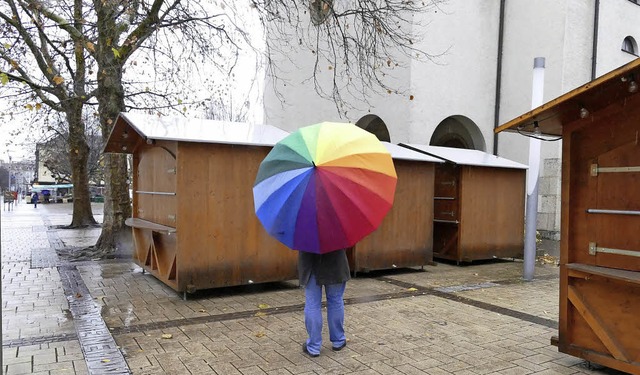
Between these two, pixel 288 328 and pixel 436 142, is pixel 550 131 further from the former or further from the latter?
pixel 436 142

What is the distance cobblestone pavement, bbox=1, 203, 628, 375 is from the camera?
15.1ft

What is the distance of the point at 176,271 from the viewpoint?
7.01 meters

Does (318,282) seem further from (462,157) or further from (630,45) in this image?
(630,45)

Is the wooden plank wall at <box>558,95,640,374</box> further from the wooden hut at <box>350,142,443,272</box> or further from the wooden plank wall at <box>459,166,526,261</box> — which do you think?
the wooden plank wall at <box>459,166,526,261</box>

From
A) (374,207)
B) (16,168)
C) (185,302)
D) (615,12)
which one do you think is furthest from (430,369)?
(16,168)

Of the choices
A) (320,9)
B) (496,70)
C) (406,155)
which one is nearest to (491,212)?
(406,155)

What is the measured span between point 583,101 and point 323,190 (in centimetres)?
240

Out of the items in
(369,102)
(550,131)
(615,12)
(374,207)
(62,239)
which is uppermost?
(615,12)

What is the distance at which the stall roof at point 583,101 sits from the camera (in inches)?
149

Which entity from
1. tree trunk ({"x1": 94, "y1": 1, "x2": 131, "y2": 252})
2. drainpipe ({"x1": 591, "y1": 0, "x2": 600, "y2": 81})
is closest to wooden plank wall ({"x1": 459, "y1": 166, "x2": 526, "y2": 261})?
tree trunk ({"x1": 94, "y1": 1, "x2": 131, "y2": 252})

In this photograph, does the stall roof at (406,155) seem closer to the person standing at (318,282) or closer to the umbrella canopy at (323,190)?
the person standing at (318,282)

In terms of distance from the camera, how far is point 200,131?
7.33 metres

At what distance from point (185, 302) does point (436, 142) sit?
12.4m

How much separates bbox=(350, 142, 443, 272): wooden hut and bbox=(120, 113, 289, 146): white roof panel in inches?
102
